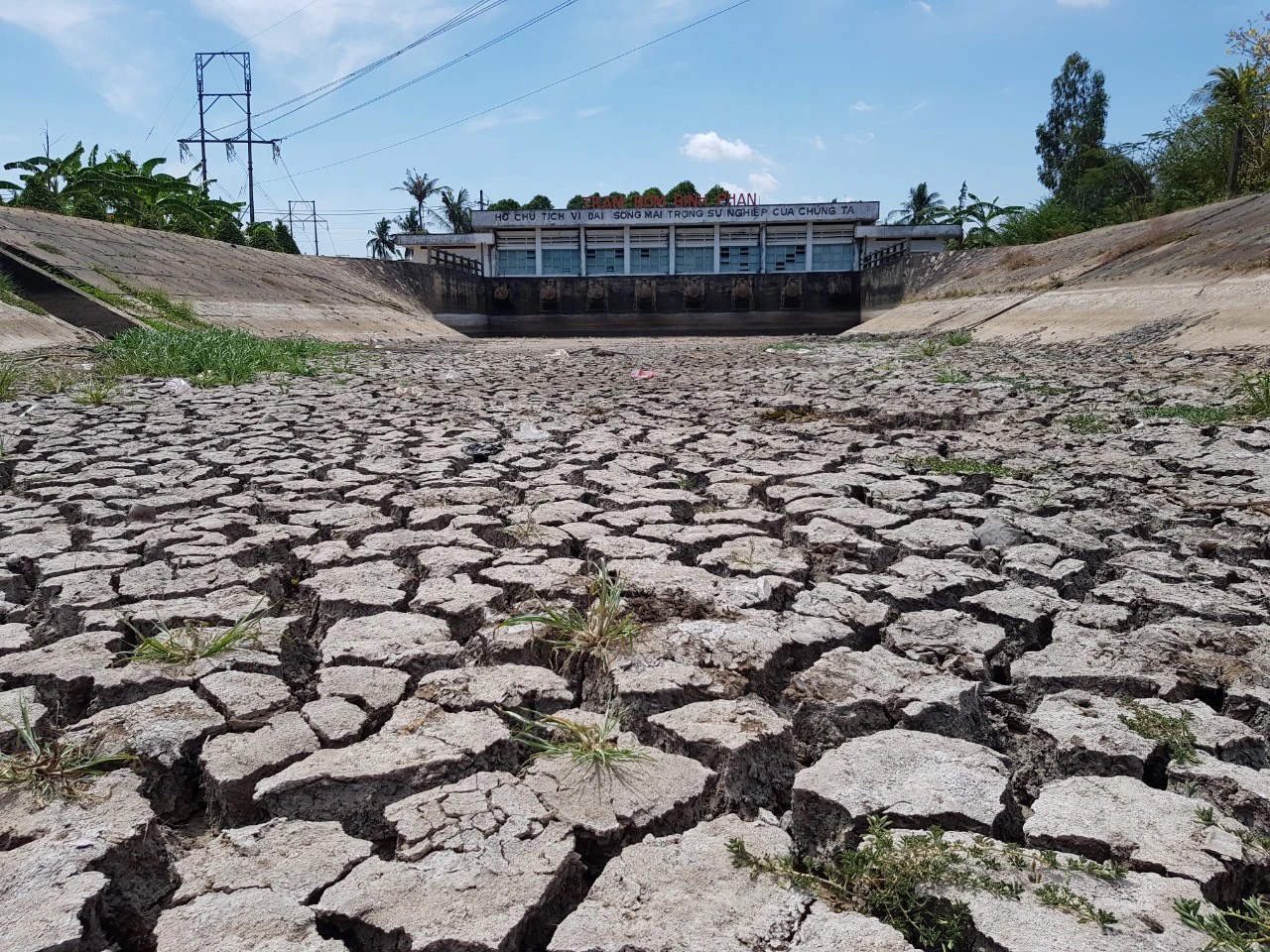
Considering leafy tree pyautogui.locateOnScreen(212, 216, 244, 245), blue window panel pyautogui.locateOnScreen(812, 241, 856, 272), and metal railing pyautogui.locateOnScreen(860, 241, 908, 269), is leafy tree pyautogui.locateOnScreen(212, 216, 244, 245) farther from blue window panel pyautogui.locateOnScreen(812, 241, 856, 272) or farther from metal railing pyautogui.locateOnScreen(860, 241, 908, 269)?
blue window panel pyautogui.locateOnScreen(812, 241, 856, 272)

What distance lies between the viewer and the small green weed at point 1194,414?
163 inches

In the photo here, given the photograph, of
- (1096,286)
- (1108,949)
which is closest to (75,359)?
(1108,949)

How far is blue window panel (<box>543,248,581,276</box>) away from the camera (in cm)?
4025

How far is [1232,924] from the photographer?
103 cm

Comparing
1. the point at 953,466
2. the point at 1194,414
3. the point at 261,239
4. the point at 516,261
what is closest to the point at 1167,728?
the point at 953,466

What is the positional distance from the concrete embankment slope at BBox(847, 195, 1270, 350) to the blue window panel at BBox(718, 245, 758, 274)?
66.8ft

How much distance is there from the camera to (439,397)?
6363mm

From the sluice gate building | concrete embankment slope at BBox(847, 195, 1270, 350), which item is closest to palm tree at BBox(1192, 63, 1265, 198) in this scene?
concrete embankment slope at BBox(847, 195, 1270, 350)

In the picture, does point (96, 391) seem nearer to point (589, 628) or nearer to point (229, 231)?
point (589, 628)

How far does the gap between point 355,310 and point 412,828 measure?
18363mm

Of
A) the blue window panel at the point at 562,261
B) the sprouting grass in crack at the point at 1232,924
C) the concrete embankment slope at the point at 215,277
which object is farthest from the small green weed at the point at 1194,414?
the blue window panel at the point at 562,261

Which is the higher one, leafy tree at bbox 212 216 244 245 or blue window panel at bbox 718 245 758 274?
blue window panel at bbox 718 245 758 274

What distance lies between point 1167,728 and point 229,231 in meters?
22.3

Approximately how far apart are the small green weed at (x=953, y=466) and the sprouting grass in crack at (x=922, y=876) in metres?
2.48
